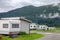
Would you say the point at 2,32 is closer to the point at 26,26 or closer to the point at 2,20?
the point at 2,20

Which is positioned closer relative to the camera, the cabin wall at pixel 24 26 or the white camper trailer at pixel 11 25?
the white camper trailer at pixel 11 25

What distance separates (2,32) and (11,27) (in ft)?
5.30

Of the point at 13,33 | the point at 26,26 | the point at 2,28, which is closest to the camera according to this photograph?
the point at 13,33

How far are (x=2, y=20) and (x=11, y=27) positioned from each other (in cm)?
191

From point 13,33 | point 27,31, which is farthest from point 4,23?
point 27,31

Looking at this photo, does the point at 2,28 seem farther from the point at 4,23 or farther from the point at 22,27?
the point at 22,27

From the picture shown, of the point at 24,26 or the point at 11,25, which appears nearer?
the point at 11,25

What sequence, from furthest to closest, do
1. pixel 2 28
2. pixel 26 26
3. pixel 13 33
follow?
pixel 26 26, pixel 2 28, pixel 13 33

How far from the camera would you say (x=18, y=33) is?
107ft

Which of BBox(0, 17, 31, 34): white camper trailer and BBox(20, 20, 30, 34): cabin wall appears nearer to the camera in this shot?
BBox(0, 17, 31, 34): white camper trailer

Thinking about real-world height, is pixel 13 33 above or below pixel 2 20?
below

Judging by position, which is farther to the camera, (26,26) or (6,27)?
(26,26)

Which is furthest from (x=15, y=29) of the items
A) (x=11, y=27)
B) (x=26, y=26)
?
(x=26, y=26)

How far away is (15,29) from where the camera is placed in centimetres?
3344
